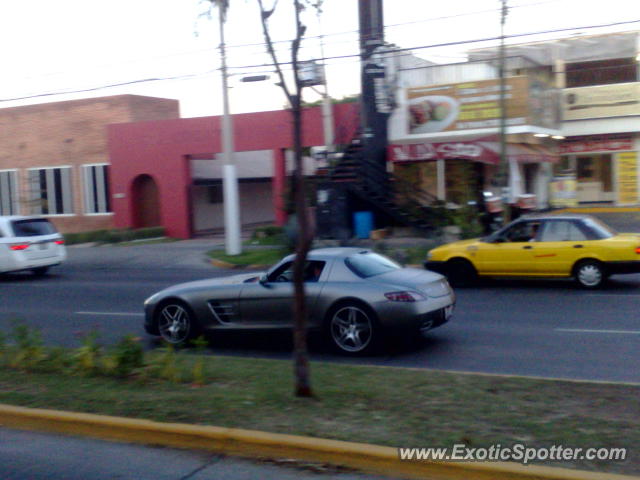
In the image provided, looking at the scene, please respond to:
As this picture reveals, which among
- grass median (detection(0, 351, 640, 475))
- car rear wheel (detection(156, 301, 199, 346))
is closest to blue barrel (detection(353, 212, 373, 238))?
car rear wheel (detection(156, 301, 199, 346))

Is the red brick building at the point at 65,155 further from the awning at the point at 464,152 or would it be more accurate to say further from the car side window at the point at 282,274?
the car side window at the point at 282,274

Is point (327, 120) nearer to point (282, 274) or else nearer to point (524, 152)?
point (524, 152)

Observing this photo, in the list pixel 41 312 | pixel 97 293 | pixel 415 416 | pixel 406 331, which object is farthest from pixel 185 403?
→ pixel 97 293

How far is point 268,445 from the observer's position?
5.74 meters

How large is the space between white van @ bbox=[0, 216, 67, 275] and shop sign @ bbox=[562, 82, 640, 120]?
22.3 meters

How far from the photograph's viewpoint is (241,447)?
584 cm

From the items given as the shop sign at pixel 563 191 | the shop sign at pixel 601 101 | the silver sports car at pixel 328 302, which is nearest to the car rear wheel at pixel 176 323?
the silver sports car at pixel 328 302

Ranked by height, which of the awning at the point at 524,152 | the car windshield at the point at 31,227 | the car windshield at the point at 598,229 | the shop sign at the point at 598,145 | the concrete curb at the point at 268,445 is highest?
the shop sign at the point at 598,145

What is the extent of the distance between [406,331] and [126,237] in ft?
72.6

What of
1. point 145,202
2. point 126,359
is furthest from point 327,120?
point 126,359

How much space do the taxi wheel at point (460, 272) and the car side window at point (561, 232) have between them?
153 cm

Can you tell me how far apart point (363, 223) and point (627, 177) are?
14.1m

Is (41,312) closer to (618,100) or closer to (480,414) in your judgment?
(480,414)

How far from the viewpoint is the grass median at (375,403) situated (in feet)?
18.7
